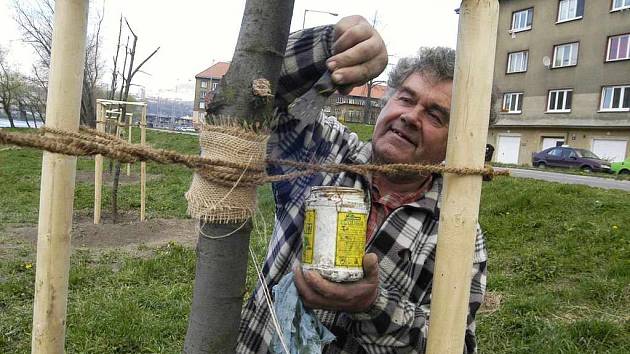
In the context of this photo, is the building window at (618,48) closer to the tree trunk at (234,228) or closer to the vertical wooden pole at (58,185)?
the tree trunk at (234,228)

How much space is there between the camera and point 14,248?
5652 millimetres

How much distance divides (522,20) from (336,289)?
3105cm

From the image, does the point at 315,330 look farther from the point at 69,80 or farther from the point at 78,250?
the point at 78,250

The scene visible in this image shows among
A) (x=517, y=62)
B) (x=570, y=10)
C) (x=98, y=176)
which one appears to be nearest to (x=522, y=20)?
(x=517, y=62)

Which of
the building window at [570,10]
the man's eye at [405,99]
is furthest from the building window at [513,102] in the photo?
the man's eye at [405,99]

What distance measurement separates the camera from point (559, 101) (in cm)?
2584

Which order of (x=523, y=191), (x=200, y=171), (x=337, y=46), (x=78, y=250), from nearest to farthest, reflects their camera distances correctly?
(x=200, y=171)
(x=337, y=46)
(x=78, y=250)
(x=523, y=191)

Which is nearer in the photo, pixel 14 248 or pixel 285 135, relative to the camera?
pixel 285 135

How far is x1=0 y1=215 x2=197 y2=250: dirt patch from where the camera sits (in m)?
6.04

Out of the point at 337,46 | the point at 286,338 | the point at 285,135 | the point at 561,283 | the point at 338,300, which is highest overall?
the point at 337,46

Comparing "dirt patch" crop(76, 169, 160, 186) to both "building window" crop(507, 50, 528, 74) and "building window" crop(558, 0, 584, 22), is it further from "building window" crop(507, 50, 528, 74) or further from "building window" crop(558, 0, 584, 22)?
"building window" crop(558, 0, 584, 22)

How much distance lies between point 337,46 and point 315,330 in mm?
745

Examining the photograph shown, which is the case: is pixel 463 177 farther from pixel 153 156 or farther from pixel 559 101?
pixel 559 101

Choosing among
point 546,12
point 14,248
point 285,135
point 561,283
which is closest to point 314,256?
point 285,135
